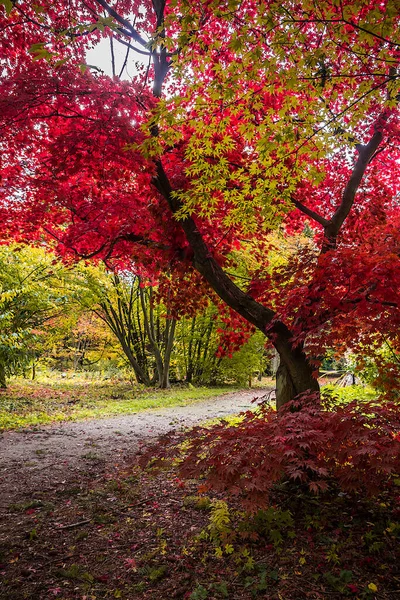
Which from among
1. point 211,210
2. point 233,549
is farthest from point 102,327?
point 233,549

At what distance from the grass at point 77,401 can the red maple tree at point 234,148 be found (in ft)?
14.7

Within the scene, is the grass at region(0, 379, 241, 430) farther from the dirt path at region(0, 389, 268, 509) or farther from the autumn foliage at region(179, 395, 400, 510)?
the autumn foliage at region(179, 395, 400, 510)

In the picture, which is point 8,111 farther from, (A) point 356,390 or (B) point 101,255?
(A) point 356,390

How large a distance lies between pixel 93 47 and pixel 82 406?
811cm

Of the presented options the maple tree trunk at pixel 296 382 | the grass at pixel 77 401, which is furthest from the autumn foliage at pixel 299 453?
the grass at pixel 77 401

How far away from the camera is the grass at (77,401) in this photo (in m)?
8.23

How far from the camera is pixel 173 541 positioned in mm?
3084

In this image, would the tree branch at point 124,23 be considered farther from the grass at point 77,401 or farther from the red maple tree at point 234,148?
the grass at point 77,401

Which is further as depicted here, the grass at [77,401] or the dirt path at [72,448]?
the grass at [77,401]

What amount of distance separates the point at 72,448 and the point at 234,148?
483 cm

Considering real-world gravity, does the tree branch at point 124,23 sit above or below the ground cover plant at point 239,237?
above

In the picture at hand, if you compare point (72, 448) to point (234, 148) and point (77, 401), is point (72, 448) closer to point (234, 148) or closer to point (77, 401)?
point (234, 148)

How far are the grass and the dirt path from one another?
27.4 inches

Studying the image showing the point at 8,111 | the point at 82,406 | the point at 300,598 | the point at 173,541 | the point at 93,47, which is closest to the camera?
the point at 300,598
